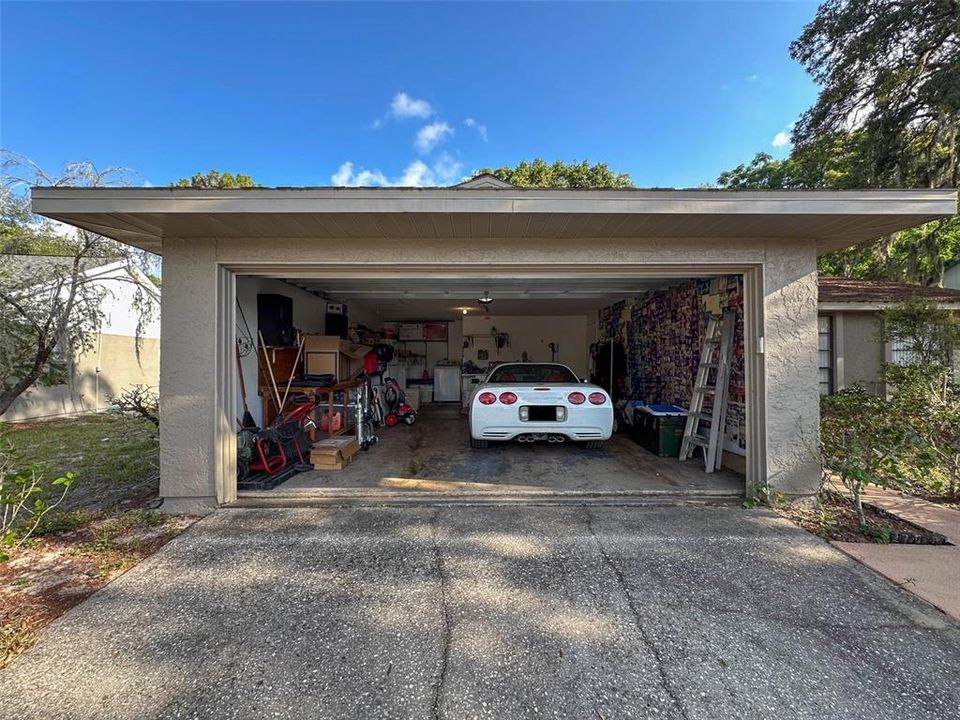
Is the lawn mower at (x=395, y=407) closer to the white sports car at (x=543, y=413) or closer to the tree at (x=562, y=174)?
the white sports car at (x=543, y=413)

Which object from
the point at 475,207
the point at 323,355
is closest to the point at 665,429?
the point at 475,207

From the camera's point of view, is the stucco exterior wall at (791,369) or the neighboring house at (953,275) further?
the neighboring house at (953,275)

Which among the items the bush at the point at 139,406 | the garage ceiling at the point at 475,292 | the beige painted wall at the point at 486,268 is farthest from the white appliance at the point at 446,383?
the beige painted wall at the point at 486,268

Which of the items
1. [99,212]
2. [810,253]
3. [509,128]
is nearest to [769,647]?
[810,253]

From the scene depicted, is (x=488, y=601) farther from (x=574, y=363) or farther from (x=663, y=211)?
(x=574, y=363)

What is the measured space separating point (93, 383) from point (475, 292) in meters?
10.2

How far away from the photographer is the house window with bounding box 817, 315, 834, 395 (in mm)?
8227

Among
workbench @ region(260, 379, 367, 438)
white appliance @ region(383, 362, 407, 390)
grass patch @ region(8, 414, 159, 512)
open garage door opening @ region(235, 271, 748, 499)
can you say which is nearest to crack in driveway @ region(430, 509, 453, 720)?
open garage door opening @ region(235, 271, 748, 499)

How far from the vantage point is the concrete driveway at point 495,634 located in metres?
1.64

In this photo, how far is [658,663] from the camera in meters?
1.84

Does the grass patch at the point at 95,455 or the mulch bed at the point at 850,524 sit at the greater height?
the grass patch at the point at 95,455

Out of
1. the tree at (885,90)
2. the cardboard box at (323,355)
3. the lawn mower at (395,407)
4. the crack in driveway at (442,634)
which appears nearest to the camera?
the crack in driveway at (442,634)

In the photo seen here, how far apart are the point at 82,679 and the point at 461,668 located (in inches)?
64.7

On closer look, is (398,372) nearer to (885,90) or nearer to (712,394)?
Result: (712,394)
